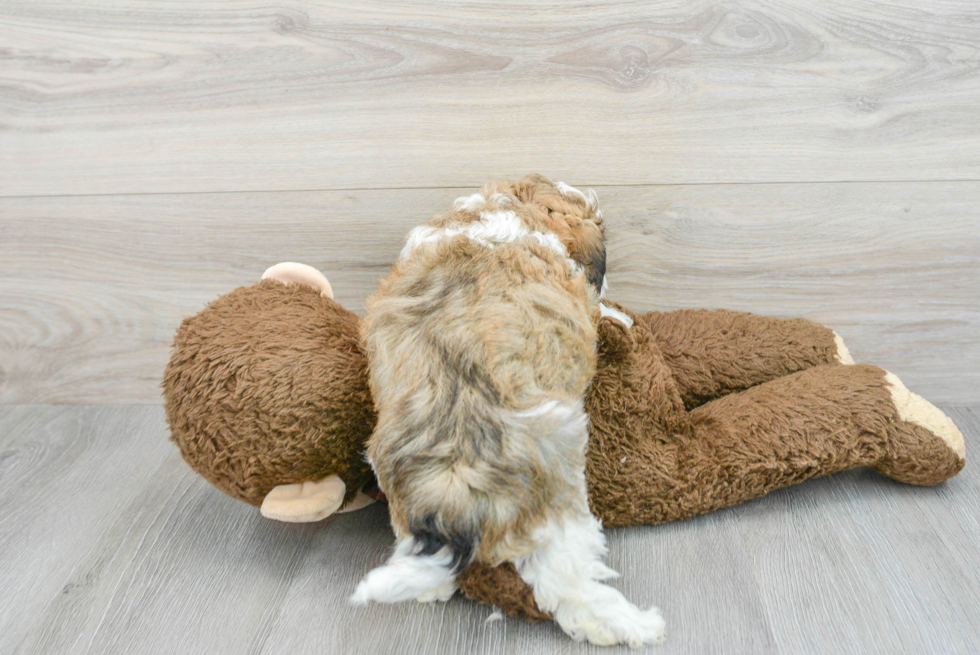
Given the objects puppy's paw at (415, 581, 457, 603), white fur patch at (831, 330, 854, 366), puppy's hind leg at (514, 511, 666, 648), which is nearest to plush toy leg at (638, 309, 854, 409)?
white fur patch at (831, 330, 854, 366)

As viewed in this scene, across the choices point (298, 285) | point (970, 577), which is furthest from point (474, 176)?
point (970, 577)

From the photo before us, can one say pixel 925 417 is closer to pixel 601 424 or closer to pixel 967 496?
pixel 967 496

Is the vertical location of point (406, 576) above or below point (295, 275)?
below

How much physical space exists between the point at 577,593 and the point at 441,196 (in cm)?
94

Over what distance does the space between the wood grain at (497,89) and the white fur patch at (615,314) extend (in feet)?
1.17

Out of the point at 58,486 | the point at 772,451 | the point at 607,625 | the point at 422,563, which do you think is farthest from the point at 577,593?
the point at 58,486

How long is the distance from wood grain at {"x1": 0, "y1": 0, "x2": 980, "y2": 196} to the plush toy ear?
264 millimetres

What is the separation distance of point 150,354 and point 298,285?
70 cm

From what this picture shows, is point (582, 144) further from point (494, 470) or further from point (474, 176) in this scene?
point (494, 470)

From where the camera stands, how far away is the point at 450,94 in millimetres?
1576

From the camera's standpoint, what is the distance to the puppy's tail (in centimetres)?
103

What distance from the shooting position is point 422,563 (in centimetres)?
105

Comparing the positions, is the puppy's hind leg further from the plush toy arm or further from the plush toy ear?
the plush toy ear

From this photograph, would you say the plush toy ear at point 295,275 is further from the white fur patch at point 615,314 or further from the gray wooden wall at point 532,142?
the white fur patch at point 615,314
